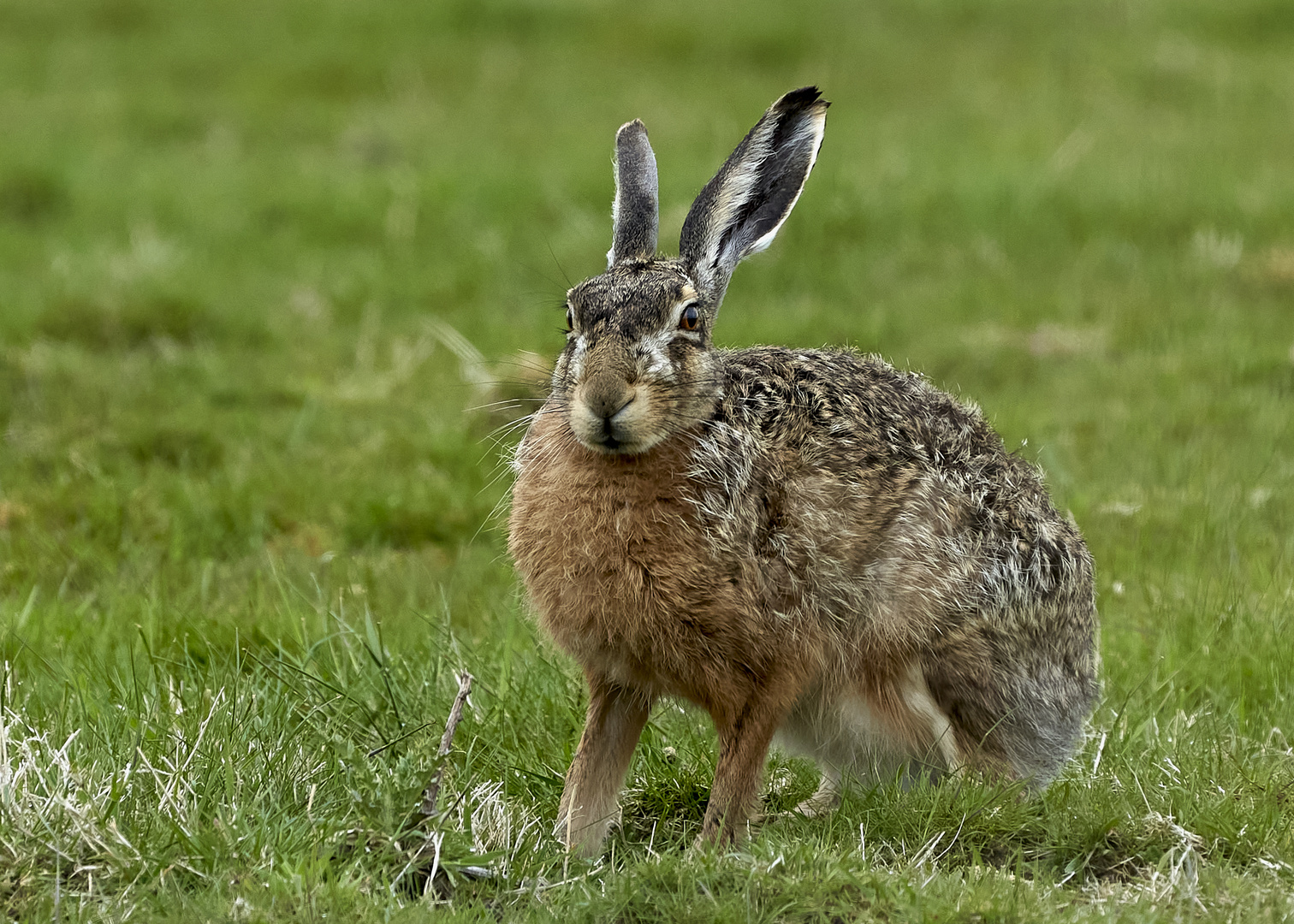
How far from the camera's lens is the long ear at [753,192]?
178 inches

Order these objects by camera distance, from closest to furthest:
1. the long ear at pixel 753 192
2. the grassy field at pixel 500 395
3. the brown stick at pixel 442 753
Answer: the brown stick at pixel 442 753
the grassy field at pixel 500 395
the long ear at pixel 753 192

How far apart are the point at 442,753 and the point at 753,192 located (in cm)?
194

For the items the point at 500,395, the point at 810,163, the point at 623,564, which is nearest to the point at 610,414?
the point at 623,564

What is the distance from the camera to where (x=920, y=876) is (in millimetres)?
3742

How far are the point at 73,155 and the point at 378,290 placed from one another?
13.7 ft

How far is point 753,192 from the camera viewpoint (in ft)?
15.3

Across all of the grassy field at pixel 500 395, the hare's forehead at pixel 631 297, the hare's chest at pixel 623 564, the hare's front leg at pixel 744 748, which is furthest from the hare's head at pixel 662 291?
the grassy field at pixel 500 395

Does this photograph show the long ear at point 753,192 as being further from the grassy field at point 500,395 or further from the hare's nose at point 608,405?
the grassy field at point 500,395

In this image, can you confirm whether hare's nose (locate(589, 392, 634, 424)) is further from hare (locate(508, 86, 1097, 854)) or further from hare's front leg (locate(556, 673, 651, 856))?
hare's front leg (locate(556, 673, 651, 856))

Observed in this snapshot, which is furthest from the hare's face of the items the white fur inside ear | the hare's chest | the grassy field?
the grassy field

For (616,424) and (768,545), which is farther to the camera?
(768,545)

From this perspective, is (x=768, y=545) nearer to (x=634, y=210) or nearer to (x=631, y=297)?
(x=631, y=297)

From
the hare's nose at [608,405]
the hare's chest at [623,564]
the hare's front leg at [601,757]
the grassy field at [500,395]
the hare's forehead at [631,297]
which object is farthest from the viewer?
the hare's front leg at [601,757]

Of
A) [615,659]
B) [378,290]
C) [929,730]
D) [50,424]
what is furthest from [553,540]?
[378,290]
